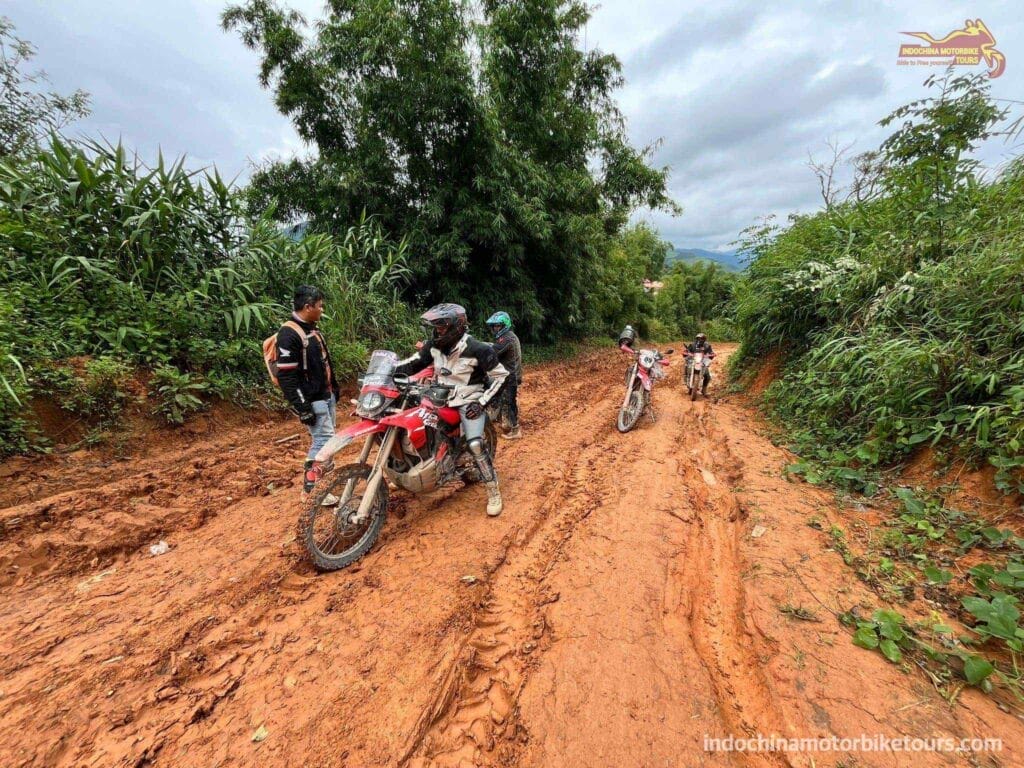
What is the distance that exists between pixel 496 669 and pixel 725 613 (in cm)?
132

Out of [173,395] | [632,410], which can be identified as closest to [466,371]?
[632,410]

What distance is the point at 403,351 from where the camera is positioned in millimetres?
6652

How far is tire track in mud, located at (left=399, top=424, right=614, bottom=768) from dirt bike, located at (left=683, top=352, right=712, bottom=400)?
572 centimetres

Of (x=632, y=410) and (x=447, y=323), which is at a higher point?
(x=447, y=323)

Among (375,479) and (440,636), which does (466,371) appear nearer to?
(375,479)

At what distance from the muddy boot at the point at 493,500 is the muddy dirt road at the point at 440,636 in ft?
0.20

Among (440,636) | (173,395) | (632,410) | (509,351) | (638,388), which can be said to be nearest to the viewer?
(440,636)

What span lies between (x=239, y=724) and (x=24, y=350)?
4.25 meters

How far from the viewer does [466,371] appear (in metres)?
3.11

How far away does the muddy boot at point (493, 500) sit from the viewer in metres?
3.06

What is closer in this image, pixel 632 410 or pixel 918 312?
pixel 918 312

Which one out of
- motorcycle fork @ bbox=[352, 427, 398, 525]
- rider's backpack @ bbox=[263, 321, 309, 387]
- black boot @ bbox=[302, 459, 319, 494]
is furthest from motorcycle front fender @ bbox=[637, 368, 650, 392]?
black boot @ bbox=[302, 459, 319, 494]

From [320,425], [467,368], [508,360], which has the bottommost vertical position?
[320,425]

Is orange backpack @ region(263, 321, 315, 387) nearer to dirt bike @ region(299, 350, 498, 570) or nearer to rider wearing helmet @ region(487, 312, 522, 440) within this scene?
dirt bike @ region(299, 350, 498, 570)
